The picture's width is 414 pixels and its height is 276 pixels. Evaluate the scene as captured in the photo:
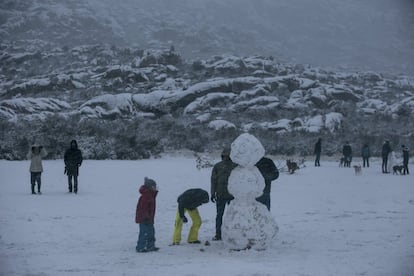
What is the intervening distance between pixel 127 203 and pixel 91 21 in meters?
79.0

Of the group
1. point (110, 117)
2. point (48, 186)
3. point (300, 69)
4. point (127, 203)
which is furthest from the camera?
point (300, 69)

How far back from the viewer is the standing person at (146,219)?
8.18 meters

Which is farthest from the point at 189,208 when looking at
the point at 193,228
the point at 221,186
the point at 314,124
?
the point at 314,124

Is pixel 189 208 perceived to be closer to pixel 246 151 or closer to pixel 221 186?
pixel 221 186

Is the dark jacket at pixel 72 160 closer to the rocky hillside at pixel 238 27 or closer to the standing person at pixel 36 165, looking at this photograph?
the standing person at pixel 36 165

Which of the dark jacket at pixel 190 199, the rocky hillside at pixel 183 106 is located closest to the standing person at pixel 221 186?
the dark jacket at pixel 190 199

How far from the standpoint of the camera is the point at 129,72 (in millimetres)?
48781

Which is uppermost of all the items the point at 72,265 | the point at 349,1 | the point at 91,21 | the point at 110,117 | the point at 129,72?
the point at 349,1

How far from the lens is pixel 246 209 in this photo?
823 cm

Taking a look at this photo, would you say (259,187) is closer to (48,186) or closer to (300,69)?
(48,186)

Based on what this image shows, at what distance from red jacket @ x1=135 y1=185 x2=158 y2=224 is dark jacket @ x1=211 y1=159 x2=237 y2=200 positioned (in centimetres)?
117

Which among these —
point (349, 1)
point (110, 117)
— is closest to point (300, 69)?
point (110, 117)

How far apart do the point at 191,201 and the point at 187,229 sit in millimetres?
1489

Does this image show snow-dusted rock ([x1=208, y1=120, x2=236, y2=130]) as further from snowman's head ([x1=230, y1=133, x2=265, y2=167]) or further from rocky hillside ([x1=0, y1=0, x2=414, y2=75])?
rocky hillside ([x1=0, y1=0, x2=414, y2=75])
